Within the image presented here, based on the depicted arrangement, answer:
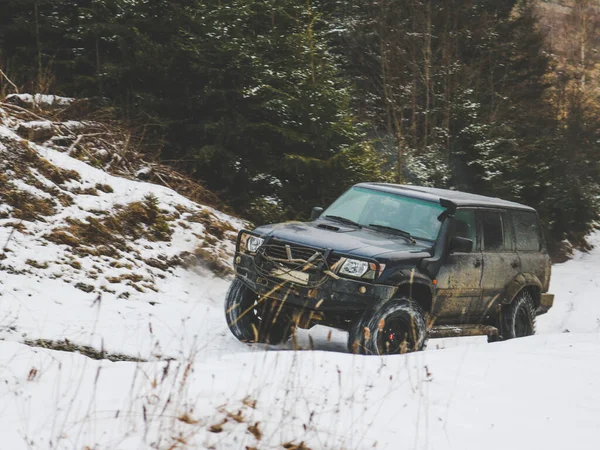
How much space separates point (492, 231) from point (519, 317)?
125 cm

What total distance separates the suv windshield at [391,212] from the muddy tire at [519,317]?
73.2 inches

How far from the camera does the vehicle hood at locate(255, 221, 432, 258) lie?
7531 mm

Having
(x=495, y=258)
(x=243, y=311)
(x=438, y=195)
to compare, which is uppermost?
(x=438, y=195)

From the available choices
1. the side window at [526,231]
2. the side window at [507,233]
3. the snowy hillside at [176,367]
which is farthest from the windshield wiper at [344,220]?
the side window at [526,231]

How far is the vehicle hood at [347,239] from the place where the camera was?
24.7 feet

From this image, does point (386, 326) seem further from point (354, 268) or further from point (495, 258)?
point (495, 258)

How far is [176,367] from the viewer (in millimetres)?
4930

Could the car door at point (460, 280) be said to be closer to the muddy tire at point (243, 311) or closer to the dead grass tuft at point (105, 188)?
the muddy tire at point (243, 311)

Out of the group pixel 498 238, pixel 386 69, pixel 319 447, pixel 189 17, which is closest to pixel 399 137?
pixel 386 69

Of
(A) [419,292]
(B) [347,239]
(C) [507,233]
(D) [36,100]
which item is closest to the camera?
(B) [347,239]

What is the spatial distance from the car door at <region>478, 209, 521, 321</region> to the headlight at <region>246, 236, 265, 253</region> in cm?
273

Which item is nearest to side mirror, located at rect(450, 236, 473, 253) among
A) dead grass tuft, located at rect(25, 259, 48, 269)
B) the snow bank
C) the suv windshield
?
the suv windshield

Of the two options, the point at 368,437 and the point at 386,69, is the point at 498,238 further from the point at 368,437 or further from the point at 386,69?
the point at 386,69

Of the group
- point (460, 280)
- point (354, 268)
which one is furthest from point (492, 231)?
point (354, 268)
